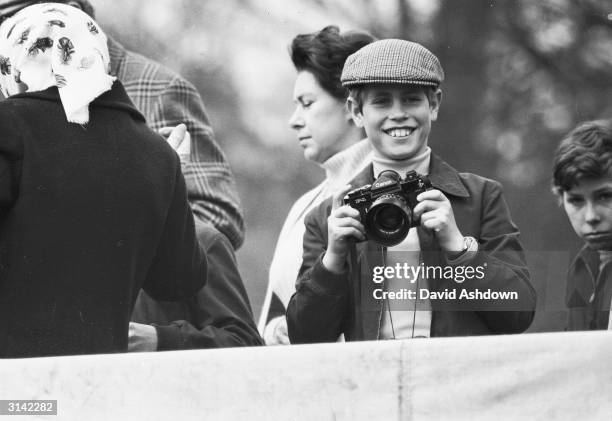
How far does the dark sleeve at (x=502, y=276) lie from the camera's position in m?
2.91

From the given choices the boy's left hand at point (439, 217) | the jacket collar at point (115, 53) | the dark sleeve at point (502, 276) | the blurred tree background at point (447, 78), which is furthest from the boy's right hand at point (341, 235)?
the jacket collar at point (115, 53)

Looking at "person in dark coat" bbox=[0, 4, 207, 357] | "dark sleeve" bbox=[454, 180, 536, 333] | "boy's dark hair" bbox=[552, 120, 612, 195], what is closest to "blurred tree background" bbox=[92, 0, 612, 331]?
"boy's dark hair" bbox=[552, 120, 612, 195]

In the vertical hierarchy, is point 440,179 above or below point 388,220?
above

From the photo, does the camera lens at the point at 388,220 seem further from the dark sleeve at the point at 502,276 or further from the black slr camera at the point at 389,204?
the dark sleeve at the point at 502,276

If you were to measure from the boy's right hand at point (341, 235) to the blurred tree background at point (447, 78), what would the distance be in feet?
2.04

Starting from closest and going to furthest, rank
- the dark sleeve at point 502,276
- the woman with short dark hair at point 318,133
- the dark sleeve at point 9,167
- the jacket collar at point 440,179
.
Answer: the dark sleeve at point 9,167, the dark sleeve at point 502,276, the jacket collar at point 440,179, the woman with short dark hair at point 318,133

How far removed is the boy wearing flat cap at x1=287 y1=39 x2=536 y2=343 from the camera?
9.53ft

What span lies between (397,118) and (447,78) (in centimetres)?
72

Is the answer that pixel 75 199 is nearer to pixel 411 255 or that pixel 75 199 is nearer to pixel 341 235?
pixel 341 235

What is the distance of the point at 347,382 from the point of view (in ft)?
7.66

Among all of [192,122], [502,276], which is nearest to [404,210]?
[502,276]

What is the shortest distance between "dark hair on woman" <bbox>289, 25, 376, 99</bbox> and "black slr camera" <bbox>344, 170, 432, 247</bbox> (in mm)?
788

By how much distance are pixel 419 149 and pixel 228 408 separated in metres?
0.98

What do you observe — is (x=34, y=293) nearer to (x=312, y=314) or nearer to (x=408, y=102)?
(x=312, y=314)
